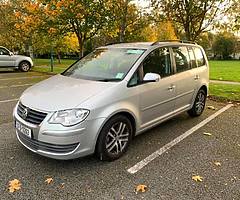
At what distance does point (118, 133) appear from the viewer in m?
3.98

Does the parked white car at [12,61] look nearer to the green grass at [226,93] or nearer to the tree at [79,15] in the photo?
the tree at [79,15]

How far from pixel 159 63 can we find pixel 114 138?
1.70 metres

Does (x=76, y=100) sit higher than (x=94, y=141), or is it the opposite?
(x=76, y=100)

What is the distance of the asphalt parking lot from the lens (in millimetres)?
3178

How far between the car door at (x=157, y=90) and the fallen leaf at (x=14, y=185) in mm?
2064

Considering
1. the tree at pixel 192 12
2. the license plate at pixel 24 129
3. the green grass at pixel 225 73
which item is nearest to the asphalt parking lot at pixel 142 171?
the license plate at pixel 24 129

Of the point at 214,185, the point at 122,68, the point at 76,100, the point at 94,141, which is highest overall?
the point at 122,68

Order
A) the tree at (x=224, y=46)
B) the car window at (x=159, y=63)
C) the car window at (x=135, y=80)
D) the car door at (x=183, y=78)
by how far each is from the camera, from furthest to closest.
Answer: the tree at (x=224, y=46) → the car door at (x=183, y=78) → the car window at (x=159, y=63) → the car window at (x=135, y=80)

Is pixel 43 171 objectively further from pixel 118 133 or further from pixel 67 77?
pixel 67 77

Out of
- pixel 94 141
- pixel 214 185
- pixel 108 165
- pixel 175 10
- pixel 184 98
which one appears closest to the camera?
pixel 214 185

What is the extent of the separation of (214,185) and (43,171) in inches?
88.4

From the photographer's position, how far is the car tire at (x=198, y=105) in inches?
238

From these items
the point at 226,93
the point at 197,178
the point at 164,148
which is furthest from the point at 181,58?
the point at 226,93

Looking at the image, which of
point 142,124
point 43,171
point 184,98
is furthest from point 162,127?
point 43,171
